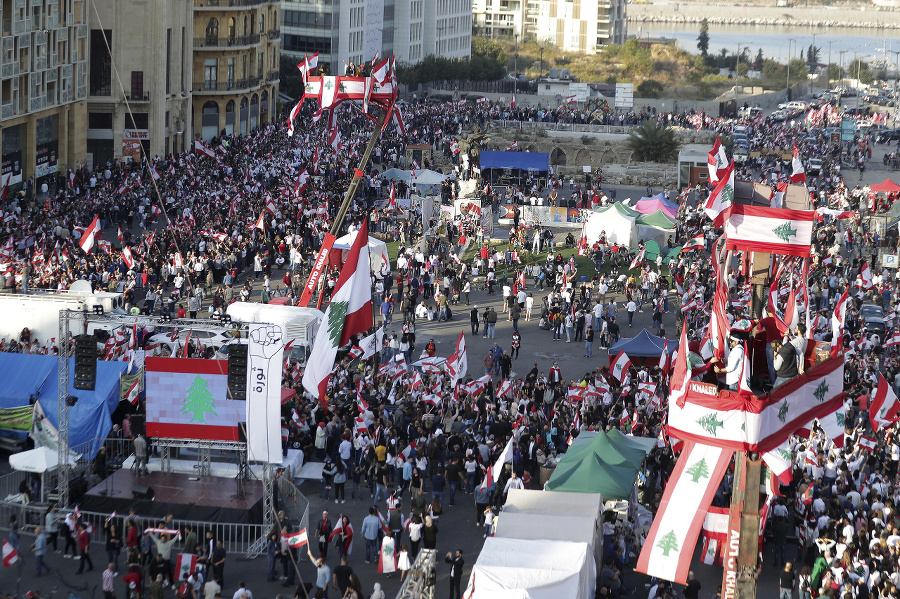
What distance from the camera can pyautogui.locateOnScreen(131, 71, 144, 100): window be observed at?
67.4m

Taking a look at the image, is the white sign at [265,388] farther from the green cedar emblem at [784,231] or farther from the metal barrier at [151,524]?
the green cedar emblem at [784,231]

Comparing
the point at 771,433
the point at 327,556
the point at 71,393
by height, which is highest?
the point at 771,433

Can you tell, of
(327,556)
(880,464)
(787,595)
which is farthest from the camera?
(880,464)

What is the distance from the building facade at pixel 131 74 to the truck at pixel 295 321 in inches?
1328

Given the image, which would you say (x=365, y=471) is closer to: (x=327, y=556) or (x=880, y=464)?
(x=327, y=556)

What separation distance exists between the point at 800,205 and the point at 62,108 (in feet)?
154

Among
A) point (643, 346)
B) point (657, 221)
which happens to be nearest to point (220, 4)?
point (657, 221)

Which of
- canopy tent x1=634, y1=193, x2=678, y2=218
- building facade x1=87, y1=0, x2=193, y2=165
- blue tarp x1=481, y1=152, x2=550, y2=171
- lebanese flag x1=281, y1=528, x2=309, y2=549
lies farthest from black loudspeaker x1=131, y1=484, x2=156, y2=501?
blue tarp x1=481, y1=152, x2=550, y2=171

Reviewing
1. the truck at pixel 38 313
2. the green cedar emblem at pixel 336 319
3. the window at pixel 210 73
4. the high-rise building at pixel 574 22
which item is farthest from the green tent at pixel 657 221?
the high-rise building at pixel 574 22

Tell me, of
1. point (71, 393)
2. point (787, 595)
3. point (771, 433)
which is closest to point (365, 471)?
point (71, 393)

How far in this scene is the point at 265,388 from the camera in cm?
2355

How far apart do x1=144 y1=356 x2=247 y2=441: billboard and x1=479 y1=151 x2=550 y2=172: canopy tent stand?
44.8m

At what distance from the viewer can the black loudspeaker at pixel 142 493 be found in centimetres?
2380

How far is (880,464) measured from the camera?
26.2m
